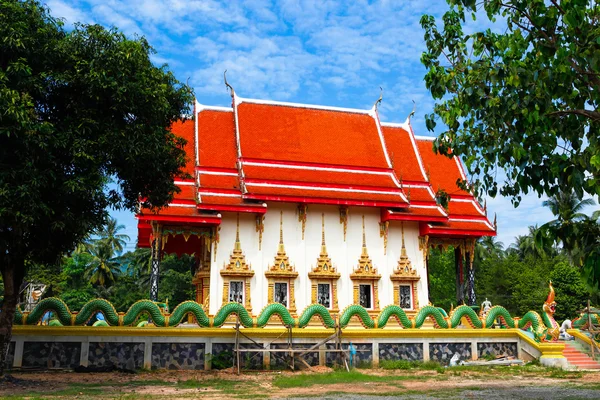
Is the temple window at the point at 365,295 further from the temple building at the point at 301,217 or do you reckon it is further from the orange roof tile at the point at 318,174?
the orange roof tile at the point at 318,174

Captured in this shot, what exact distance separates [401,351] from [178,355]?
249 inches

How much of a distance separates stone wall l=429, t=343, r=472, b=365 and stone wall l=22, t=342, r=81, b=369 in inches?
387

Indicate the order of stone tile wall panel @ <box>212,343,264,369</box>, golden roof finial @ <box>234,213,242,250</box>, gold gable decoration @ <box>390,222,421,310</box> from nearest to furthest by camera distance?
stone tile wall panel @ <box>212,343,264,369</box> < golden roof finial @ <box>234,213,242,250</box> < gold gable decoration @ <box>390,222,421,310</box>

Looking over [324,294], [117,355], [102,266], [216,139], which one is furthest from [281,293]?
[102,266]

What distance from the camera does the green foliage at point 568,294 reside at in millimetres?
31031

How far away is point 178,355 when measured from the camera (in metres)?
15.0

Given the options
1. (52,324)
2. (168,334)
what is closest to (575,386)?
(168,334)

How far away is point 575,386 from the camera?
12016 millimetres

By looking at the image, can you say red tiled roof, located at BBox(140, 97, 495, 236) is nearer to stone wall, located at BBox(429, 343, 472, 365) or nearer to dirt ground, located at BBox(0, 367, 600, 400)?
stone wall, located at BBox(429, 343, 472, 365)

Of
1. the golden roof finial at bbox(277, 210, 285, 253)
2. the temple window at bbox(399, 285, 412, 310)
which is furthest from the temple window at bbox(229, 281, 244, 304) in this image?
the temple window at bbox(399, 285, 412, 310)

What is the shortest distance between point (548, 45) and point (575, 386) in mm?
8190

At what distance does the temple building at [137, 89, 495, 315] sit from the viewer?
755 inches

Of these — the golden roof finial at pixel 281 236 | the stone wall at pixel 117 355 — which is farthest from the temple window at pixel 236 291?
the stone wall at pixel 117 355

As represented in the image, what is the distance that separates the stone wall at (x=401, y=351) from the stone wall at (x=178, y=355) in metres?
5.14
